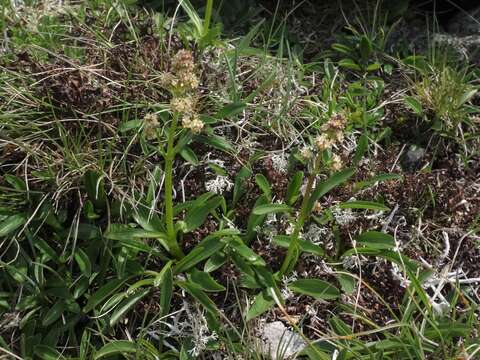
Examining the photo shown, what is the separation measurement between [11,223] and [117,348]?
0.65m

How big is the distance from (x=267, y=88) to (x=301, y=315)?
1.13m

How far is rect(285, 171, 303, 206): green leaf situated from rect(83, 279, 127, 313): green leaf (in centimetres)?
76

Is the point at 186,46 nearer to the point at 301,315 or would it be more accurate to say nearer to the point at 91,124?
the point at 91,124

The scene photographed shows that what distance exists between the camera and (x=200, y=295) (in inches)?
102

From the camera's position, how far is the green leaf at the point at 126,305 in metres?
2.54

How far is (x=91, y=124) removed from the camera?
3.04m

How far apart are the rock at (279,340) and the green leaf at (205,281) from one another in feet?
0.84

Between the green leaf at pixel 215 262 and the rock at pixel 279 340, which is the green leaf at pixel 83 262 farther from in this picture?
the rock at pixel 279 340

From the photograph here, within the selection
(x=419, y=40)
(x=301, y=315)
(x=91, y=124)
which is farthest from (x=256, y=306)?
(x=419, y=40)

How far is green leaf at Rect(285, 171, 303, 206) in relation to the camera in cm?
288

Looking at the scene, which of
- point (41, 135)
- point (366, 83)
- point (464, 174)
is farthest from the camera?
point (366, 83)

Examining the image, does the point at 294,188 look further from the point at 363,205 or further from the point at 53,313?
the point at 53,313

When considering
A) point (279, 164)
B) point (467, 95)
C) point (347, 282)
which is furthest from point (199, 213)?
point (467, 95)

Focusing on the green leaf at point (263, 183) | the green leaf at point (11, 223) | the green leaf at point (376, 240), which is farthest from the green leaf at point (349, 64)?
the green leaf at point (11, 223)
